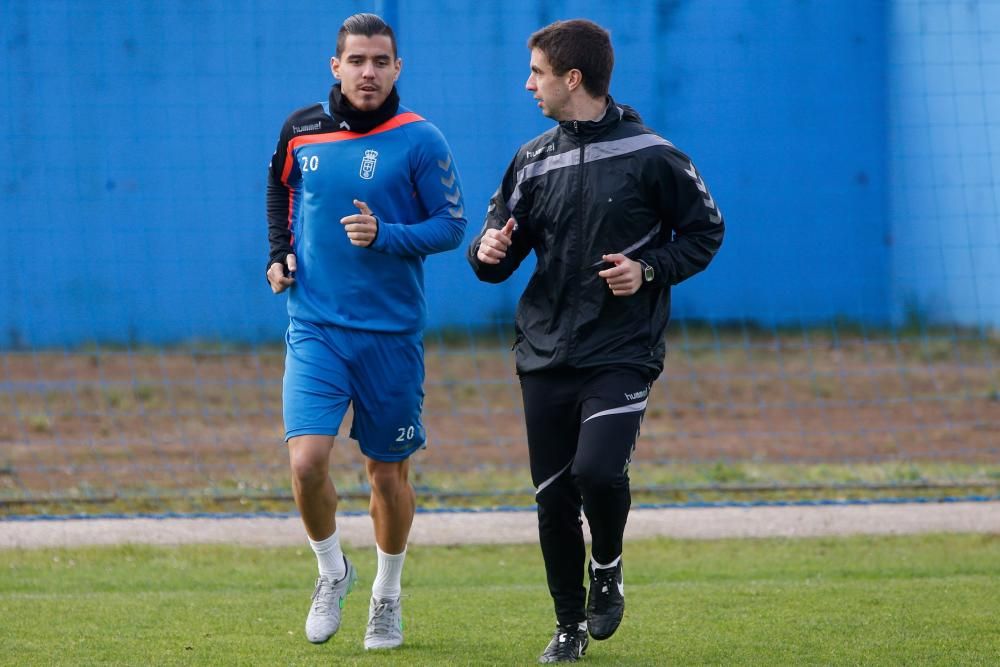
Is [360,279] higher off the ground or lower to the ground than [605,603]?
higher

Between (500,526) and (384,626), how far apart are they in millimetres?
2306

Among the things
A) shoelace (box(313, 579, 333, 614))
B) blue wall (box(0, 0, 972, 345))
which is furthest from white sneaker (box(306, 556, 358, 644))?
blue wall (box(0, 0, 972, 345))

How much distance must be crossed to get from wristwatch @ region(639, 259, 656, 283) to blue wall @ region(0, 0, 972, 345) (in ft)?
10.7

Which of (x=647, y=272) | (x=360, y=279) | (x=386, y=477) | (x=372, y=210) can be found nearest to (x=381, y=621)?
(x=386, y=477)

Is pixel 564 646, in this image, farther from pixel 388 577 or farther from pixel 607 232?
pixel 607 232

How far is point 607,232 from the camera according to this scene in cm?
437

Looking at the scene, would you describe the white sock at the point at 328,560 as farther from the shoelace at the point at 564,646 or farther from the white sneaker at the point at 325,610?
the shoelace at the point at 564,646

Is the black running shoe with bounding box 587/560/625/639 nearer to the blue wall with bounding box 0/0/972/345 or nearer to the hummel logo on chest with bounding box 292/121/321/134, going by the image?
the hummel logo on chest with bounding box 292/121/321/134

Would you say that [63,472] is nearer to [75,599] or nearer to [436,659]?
[75,599]

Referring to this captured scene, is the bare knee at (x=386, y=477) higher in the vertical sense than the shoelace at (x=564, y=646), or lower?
higher

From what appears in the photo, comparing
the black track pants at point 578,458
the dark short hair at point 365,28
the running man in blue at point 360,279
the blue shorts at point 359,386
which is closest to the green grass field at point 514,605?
the black track pants at point 578,458

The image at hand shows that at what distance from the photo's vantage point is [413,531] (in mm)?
7078

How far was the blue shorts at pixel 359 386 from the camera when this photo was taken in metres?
4.75

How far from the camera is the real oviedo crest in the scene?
482 centimetres
